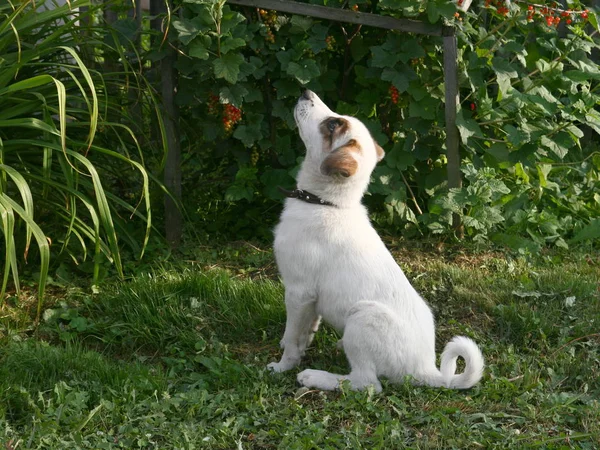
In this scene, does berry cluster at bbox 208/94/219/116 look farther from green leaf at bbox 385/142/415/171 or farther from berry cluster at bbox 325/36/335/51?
green leaf at bbox 385/142/415/171

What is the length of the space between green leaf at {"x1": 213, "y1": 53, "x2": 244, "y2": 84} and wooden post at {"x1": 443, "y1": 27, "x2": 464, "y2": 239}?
4.31ft

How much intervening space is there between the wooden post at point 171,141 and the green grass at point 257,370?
1.17ft

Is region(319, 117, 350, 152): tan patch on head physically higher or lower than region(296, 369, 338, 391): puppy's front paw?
higher

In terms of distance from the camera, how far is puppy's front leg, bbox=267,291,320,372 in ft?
11.9

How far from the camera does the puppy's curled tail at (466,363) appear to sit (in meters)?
3.34

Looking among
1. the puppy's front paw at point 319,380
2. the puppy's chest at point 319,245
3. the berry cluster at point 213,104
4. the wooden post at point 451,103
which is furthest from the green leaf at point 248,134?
the puppy's front paw at point 319,380

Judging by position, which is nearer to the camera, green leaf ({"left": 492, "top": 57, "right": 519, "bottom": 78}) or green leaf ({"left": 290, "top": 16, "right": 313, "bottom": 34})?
green leaf ({"left": 290, "top": 16, "right": 313, "bottom": 34})

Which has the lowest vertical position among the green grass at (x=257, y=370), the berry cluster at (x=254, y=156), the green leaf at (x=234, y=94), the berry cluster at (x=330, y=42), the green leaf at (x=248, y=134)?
the green grass at (x=257, y=370)

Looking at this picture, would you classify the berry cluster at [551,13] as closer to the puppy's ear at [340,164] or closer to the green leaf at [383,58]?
the green leaf at [383,58]

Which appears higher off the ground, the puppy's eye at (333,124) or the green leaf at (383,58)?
the green leaf at (383,58)

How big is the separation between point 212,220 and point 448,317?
1.94 meters

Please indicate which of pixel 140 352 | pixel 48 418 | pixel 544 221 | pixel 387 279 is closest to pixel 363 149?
pixel 387 279

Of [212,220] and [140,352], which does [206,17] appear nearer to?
[212,220]

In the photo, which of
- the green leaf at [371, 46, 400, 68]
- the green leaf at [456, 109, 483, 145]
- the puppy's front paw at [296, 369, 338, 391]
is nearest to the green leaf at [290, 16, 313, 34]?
the green leaf at [371, 46, 400, 68]
